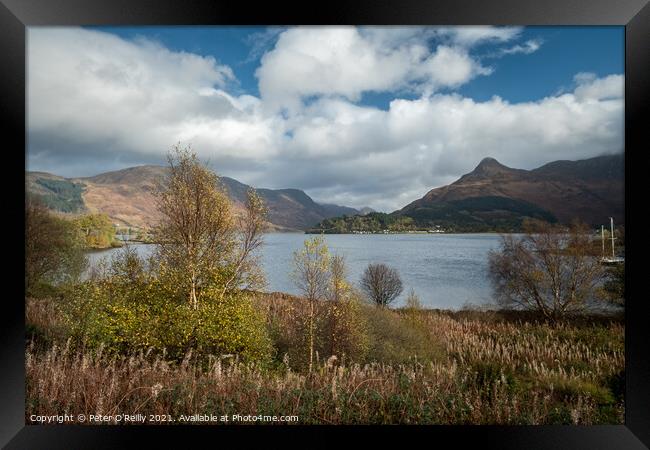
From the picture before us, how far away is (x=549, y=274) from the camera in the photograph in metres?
3.00

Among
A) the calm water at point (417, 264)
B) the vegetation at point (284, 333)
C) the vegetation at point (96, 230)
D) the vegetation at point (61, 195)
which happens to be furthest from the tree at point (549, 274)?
the vegetation at point (61, 195)

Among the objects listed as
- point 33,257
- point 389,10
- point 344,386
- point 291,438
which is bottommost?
point 291,438

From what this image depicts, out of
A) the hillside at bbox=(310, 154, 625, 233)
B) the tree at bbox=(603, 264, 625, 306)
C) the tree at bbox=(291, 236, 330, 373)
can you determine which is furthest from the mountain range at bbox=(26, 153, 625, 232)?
the tree at bbox=(603, 264, 625, 306)

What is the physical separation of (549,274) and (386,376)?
1.82 meters

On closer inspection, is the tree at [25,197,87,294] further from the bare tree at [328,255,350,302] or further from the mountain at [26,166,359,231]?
the bare tree at [328,255,350,302]

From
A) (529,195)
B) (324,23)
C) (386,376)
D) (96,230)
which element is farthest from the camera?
(529,195)

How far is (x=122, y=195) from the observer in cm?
283

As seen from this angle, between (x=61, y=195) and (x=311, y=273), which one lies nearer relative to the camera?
(x=61, y=195)

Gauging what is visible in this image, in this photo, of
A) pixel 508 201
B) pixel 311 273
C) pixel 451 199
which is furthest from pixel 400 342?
pixel 508 201

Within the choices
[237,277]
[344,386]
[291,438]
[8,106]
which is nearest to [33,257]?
[8,106]

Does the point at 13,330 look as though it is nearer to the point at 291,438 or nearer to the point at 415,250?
the point at 291,438

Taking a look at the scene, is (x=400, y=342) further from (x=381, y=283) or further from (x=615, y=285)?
(x=615, y=285)

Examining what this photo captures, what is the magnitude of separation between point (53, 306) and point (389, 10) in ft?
12.4

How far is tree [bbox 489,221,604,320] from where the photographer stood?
295 centimetres
